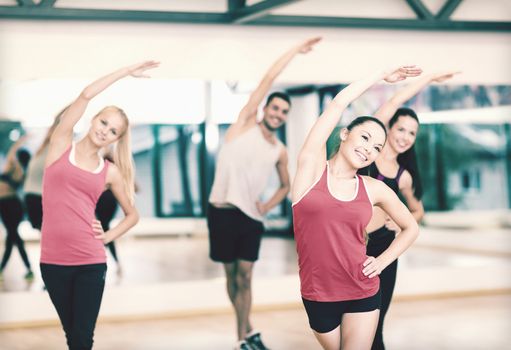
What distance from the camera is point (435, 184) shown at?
26.3 ft

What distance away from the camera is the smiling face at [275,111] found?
16.2 feet

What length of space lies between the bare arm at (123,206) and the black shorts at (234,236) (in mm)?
1044

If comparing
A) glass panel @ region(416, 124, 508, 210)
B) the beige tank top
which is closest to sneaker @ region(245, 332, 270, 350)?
the beige tank top

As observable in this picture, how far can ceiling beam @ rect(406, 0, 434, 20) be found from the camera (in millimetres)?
7238

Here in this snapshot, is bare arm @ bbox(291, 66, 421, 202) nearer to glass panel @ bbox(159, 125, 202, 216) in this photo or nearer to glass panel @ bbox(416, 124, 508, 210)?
glass panel @ bbox(159, 125, 202, 216)

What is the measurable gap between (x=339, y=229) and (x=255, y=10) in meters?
3.71

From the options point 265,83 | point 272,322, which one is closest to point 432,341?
point 272,322

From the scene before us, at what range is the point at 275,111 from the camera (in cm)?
496

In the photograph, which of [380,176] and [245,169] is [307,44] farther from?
[245,169]

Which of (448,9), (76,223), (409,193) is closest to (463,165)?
(448,9)

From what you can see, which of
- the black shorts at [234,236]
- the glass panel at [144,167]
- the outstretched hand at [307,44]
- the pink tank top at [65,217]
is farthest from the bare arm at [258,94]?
the glass panel at [144,167]

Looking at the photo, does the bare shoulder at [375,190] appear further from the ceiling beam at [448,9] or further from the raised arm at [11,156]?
the ceiling beam at [448,9]

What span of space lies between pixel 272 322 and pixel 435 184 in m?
2.62

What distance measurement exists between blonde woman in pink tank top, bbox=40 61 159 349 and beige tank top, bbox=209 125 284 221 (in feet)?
4.75
